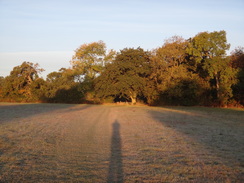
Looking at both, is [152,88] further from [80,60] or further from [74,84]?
[80,60]

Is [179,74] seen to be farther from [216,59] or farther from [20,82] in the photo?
[20,82]

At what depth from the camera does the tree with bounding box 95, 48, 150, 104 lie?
37.5m

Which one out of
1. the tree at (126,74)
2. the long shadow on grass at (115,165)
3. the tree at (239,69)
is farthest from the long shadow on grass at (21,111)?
the tree at (239,69)

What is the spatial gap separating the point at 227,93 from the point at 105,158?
3178cm

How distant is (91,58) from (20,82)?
15302 mm

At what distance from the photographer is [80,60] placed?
52.7m

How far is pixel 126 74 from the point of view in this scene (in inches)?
1507

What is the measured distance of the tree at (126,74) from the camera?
37469 millimetres

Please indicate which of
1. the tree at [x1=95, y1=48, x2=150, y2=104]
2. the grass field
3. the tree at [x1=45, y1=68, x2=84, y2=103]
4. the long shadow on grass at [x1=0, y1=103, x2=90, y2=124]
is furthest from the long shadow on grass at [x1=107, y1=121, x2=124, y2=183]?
the tree at [x1=45, y1=68, x2=84, y2=103]

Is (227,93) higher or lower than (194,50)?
lower

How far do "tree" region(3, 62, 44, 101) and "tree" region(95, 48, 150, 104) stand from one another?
18.5m

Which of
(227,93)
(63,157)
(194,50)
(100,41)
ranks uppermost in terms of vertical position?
(100,41)

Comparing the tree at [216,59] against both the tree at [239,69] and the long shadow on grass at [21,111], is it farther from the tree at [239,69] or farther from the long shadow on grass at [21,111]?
the long shadow on grass at [21,111]

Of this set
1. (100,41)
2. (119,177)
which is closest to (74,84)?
(100,41)
